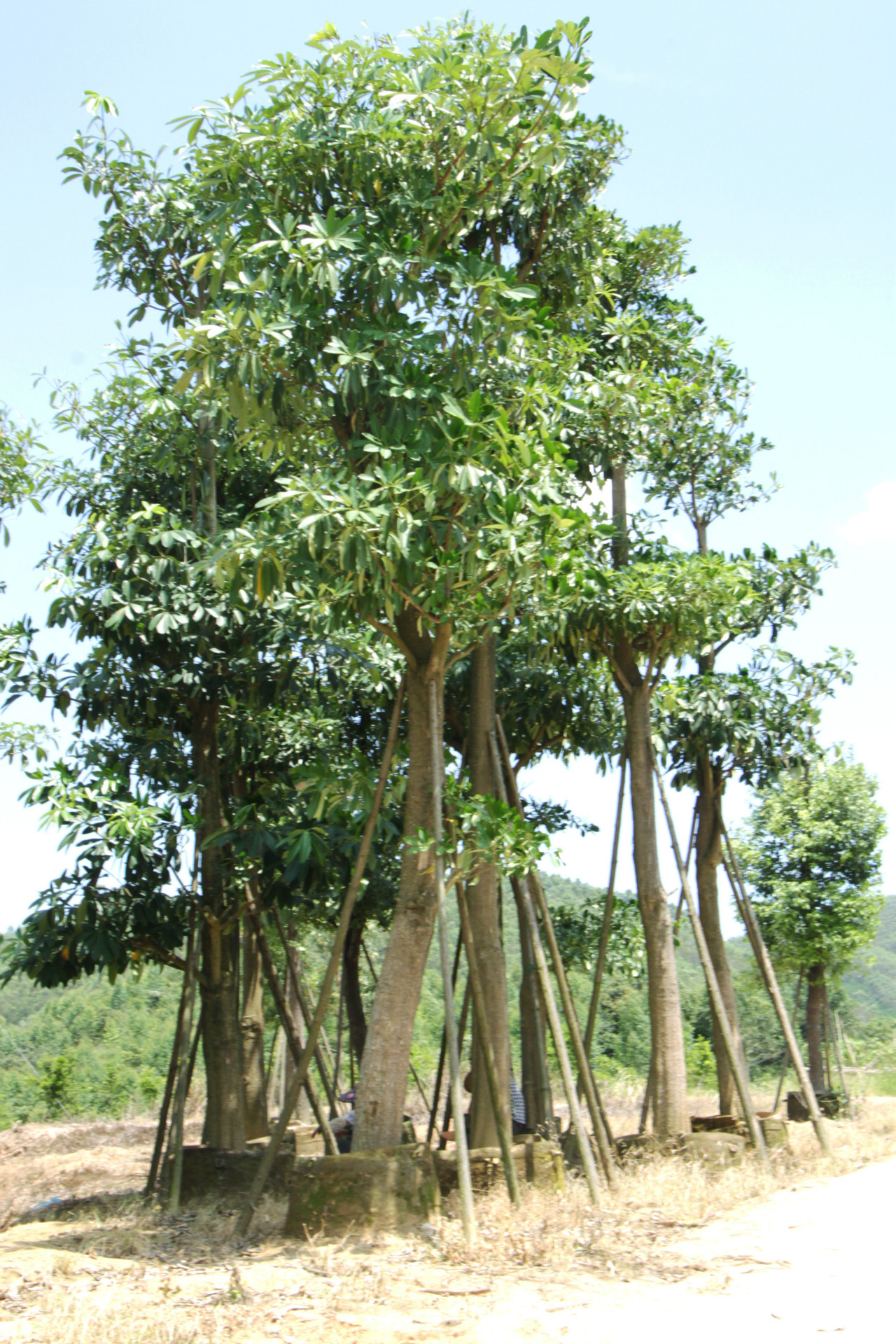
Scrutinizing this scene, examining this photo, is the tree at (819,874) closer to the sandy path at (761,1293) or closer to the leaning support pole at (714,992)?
the leaning support pole at (714,992)

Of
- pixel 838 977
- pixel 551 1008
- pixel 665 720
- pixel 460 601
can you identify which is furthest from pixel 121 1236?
pixel 838 977

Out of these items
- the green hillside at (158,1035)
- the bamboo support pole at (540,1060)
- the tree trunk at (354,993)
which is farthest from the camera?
the green hillside at (158,1035)

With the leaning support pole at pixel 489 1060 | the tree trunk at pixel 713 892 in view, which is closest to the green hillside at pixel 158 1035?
the tree trunk at pixel 713 892

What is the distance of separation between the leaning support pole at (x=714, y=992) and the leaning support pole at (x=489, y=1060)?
7.60ft

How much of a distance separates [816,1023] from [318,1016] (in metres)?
11.4

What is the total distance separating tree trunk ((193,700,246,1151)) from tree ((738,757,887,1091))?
910 cm

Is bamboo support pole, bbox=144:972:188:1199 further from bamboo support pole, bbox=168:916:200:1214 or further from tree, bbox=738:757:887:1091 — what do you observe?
tree, bbox=738:757:887:1091

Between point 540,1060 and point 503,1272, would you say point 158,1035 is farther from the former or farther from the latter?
point 503,1272

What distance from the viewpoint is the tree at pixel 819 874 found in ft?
50.7

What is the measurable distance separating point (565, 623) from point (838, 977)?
1018 centimetres

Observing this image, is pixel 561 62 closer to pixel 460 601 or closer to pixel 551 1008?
pixel 460 601

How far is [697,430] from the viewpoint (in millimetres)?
11328

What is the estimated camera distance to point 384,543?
6.42m

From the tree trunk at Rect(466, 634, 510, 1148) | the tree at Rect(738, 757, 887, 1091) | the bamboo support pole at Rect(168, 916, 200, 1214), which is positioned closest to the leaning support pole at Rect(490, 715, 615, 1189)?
the tree trunk at Rect(466, 634, 510, 1148)
